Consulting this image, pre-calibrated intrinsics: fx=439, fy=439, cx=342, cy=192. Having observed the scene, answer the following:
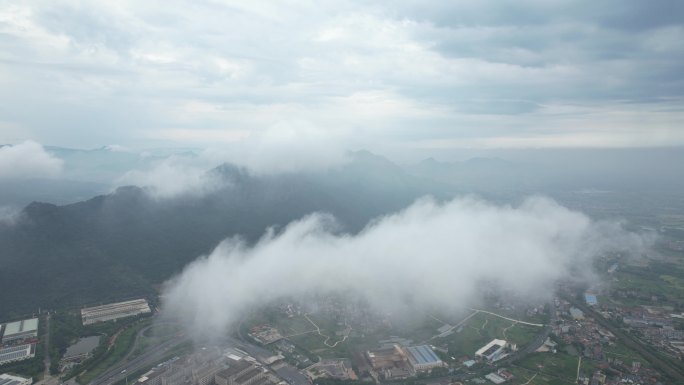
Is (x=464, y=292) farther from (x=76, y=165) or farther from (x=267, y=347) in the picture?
(x=76, y=165)

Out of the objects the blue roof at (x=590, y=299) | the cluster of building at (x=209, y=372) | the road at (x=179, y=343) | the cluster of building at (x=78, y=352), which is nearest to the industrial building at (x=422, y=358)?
the road at (x=179, y=343)

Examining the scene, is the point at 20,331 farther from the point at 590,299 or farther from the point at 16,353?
the point at 590,299

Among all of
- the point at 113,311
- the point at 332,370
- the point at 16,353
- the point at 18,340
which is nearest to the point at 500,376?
the point at 332,370

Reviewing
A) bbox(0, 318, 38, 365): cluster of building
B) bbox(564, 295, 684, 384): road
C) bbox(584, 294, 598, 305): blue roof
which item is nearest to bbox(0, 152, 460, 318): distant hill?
bbox(0, 318, 38, 365): cluster of building

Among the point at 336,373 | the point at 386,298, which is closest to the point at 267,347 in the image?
the point at 336,373

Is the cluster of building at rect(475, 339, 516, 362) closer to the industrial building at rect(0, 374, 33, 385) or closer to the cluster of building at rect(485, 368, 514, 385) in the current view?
the cluster of building at rect(485, 368, 514, 385)

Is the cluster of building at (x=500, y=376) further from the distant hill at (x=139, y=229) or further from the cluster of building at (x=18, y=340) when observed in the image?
the distant hill at (x=139, y=229)
